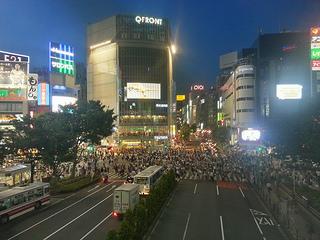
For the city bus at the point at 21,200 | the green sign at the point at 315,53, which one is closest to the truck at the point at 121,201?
the city bus at the point at 21,200

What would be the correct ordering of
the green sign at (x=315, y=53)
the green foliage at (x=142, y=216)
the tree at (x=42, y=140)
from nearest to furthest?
the green foliage at (x=142, y=216)
the tree at (x=42, y=140)
the green sign at (x=315, y=53)

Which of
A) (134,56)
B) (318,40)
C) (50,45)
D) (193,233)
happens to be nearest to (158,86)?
(134,56)

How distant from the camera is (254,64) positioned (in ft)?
347

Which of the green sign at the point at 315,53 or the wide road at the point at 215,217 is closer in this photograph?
the wide road at the point at 215,217

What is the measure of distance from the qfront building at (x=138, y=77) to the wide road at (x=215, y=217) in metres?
89.3

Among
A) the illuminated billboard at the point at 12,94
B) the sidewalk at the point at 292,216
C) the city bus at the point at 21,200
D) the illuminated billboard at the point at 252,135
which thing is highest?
the illuminated billboard at the point at 12,94

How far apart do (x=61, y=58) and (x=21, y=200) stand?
46309mm

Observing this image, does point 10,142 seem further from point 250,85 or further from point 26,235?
point 250,85

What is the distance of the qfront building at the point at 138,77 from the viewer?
126 metres

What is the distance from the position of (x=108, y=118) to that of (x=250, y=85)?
210 ft

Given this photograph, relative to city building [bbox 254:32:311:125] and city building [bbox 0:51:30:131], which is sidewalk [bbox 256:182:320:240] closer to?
city building [bbox 254:32:311:125]

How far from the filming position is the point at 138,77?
128 metres

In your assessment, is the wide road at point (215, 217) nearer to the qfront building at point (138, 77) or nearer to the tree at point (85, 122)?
the tree at point (85, 122)

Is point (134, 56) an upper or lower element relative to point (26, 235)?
upper
